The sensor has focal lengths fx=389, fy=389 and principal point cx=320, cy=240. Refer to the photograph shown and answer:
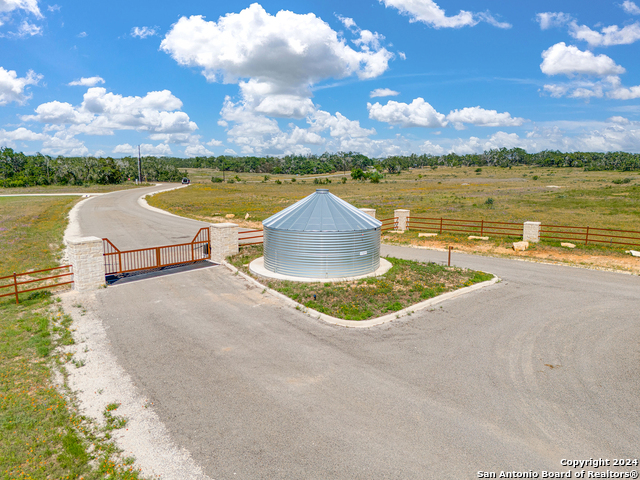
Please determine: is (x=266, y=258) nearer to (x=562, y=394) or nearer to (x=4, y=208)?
(x=562, y=394)

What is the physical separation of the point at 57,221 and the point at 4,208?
17.2 m

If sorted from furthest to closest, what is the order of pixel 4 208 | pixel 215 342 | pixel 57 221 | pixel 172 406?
pixel 4 208 → pixel 57 221 → pixel 215 342 → pixel 172 406

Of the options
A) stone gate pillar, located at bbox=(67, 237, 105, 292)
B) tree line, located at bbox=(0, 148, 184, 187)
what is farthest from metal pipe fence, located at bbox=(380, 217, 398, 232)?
tree line, located at bbox=(0, 148, 184, 187)

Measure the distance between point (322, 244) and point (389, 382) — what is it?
25.2 feet

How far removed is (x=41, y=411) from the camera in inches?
272

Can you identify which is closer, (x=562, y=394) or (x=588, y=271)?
(x=562, y=394)

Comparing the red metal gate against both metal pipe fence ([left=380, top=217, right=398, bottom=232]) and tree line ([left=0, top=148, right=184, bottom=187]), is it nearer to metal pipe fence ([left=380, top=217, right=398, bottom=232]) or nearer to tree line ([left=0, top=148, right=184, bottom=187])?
metal pipe fence ([left=380, top=217, right=398, bottom=232])

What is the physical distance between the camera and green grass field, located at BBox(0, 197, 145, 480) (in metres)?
5.64

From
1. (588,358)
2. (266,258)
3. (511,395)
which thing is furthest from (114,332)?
(588,358)

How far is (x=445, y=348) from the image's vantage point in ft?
31.7

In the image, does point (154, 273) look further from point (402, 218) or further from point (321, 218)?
point (402, 218)

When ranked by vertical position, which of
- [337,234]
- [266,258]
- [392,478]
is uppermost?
[337,234]

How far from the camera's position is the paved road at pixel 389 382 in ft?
19.7

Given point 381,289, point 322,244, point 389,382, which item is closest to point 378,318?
point 381,289
